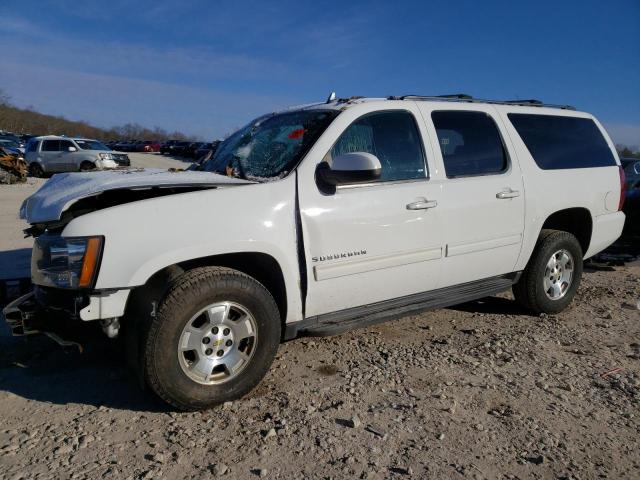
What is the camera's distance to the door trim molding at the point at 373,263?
10.8ft

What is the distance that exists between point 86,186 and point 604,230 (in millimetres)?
4738

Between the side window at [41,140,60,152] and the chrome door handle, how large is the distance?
878 inches

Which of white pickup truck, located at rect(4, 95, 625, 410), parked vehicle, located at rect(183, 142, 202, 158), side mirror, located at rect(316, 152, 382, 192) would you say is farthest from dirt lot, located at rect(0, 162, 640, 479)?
parked vehicle, located at rect(183, 142, 202, 158)

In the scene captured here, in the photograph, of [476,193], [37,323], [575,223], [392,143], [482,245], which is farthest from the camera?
[575,223]

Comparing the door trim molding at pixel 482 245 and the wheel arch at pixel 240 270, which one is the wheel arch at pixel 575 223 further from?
the wheel arch at pixel 240 270

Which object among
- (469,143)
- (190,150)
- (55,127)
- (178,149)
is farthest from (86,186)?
(55,127)

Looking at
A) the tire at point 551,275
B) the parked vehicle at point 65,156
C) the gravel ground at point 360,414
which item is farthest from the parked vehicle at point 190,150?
the gravel ground at point 360,414

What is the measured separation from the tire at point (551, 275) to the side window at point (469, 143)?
0.93 meters

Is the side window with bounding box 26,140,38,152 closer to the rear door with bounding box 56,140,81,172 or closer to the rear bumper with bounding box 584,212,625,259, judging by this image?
the rear door with bounding box 56,140,81,172

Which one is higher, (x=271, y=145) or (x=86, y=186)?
(x=271, y=145)

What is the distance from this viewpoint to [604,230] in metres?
5.09

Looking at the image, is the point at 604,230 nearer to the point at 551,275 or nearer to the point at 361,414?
the point at 551,275

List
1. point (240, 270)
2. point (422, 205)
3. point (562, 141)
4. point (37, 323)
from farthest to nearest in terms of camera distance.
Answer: point (562, 141) < point (422, 205) < point (240, 270) < point (37, 323)

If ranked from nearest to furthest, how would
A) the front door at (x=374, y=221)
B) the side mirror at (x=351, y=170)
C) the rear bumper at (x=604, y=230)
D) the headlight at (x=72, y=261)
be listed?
the headlight at (x=72, y=261), the side mirror at (x=351, y=170), the front door at (x=374, y=221), the rear bumper at (x=604, y=230)
